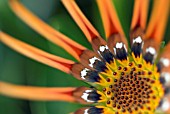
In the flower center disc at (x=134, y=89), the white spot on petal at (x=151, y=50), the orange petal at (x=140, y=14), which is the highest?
the orange petal at (x=140, y=14)

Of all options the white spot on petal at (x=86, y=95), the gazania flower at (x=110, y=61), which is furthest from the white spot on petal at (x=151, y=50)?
the white spot on petal at (x=86, y=95)

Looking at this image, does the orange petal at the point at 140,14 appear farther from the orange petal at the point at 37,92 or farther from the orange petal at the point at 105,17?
the orange petal at the point at 37,92

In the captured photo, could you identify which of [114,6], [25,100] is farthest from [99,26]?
[25,100]

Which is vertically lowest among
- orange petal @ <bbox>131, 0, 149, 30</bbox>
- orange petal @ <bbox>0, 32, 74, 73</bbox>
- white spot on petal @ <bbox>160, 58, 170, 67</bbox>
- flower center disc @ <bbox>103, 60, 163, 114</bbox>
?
flower center disc @ <bbox>103, 60, 163, 114</bbox>

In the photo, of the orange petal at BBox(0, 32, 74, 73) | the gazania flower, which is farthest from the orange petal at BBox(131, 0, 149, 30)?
the orange petal at BBox(0, 32, 74, 73)

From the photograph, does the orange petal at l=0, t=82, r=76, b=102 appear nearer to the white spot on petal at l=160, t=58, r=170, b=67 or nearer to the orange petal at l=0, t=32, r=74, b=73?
the orange petal at l=0, t=32, r=74, b=73

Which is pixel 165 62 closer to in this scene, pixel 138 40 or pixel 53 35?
pixel 138 40

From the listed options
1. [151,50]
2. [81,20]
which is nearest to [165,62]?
[151,50]
